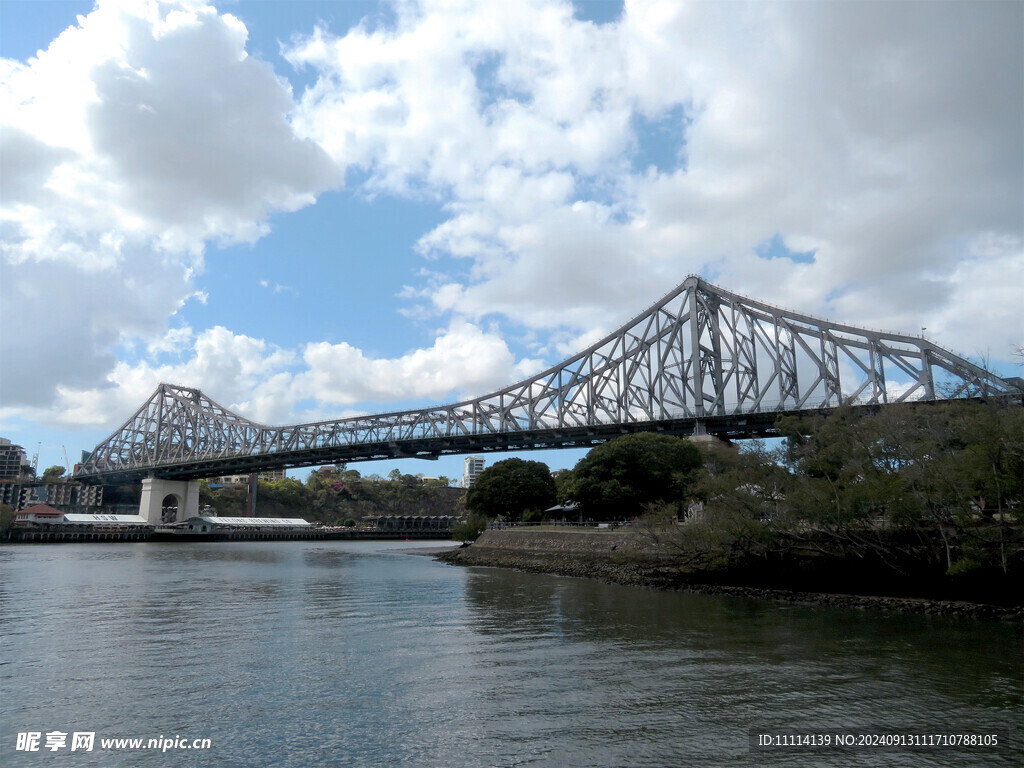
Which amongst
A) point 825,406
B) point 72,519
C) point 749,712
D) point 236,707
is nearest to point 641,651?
point 749,712

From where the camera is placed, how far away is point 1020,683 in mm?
13836

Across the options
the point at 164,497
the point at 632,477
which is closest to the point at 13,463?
the point at 164,497

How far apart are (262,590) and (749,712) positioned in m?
24.2

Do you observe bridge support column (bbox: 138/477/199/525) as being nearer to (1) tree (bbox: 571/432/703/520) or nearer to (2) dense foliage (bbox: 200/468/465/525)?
(2) dense foliage (bbox: 200/468/465/525)

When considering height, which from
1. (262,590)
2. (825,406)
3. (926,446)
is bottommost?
(262,590)

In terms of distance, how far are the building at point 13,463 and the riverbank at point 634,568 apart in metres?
129

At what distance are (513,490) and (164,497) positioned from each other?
7068 cm

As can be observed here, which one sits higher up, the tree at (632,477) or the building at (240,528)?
the tree at (632,477)

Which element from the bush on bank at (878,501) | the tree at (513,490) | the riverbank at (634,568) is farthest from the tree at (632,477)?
the bush on bank at (878,501)

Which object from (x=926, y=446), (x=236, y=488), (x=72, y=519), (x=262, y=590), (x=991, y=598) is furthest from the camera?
(x=236, y=488)

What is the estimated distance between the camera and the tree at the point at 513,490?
210 feet

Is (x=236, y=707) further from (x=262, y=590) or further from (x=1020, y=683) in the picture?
(x=262, y=590)

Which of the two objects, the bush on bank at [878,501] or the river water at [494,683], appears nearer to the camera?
the river water at [494,683]

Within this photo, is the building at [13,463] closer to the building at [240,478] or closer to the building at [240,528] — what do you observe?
the building at [240,478]
